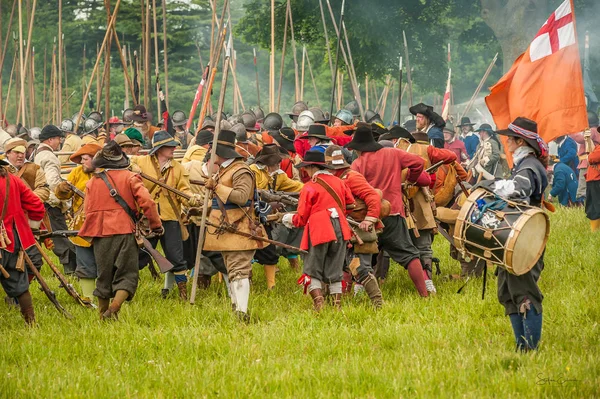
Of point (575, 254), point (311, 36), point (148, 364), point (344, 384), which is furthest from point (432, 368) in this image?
point (311, 36)

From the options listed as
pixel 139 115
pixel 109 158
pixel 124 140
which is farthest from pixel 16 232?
pixel 139 115

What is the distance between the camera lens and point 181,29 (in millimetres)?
39281

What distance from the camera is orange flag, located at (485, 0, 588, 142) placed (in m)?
9.22

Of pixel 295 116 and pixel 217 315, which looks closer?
pixel 217 315

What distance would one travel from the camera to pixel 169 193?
10141 millimetres

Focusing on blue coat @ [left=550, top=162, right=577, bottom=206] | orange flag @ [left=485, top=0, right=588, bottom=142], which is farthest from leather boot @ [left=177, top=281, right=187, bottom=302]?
blue coat @ [left=550, top=162, right=577, bottom=206]

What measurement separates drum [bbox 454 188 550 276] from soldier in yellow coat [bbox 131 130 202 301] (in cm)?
391

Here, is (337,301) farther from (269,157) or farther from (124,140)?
(124,140)

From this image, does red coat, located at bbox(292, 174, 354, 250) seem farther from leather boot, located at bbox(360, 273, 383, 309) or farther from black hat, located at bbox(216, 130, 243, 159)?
black hat, located at bbox(216, 130, 243, 159)

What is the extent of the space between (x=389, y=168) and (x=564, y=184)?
31.3 feet

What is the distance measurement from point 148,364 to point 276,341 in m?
1.11

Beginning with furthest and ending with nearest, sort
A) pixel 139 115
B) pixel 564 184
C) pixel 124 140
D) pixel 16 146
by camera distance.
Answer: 1. pixel 564 184
2. pixel 139 115
3. pixel 16 146
4. pixel 124 140

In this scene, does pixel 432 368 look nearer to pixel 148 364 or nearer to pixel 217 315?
pixel 148 364

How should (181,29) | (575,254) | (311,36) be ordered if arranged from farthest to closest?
(181,29), (311,36), (575,254)
